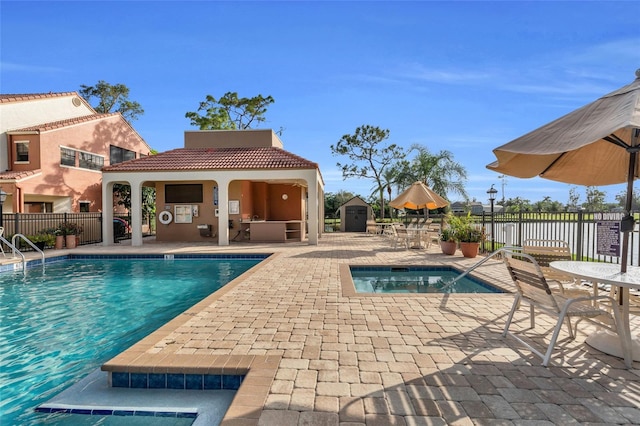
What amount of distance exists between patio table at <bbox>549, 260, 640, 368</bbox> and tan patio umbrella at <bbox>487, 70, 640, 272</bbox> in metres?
0.24

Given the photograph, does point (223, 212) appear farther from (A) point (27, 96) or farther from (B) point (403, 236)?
(A) point (27, 96)

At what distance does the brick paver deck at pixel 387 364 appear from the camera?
2.35 m

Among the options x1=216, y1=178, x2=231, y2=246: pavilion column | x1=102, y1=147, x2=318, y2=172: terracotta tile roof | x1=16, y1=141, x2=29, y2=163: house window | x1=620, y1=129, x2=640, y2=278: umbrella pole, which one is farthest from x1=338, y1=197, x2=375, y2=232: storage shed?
x1=620, y1=129, x2=640, y2=278: umbrella pole

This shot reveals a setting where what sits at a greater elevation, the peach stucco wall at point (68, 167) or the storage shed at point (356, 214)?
the peach stucco wall at point (68, 167)

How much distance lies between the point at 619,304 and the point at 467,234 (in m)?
7.45

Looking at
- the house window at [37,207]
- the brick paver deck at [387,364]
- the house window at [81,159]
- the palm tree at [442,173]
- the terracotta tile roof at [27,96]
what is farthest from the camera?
the palm tree at [442,173]

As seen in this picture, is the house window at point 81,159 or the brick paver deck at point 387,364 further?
the house window at point 81,159

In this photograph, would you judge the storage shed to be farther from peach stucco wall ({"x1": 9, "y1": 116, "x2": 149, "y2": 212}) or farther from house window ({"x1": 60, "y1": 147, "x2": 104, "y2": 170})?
house window ({"x1": 60, "y1": 147, "x2": 104, "y2": 170})

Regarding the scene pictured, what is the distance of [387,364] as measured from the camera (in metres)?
3.10

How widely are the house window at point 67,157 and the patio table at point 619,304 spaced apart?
23717 millimetres

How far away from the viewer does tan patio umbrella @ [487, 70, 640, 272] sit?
2.69m

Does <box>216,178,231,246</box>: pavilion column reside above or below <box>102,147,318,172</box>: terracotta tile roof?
below

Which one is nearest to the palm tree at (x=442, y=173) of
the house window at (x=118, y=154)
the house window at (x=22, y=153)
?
the house window at (x=118, y=154)

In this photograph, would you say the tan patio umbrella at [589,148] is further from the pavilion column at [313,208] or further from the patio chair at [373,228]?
the patio chair at [373,228]
